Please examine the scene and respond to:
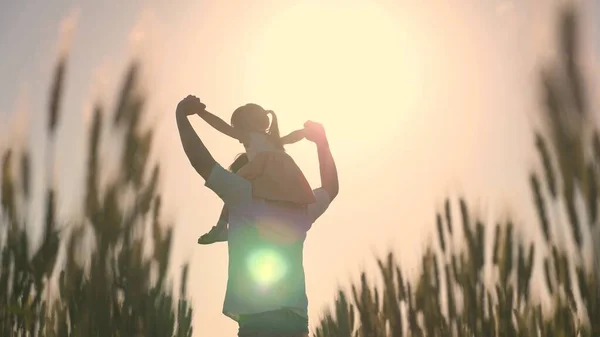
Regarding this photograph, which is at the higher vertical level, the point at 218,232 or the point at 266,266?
the point at 218,232

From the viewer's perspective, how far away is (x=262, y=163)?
6.72 feet

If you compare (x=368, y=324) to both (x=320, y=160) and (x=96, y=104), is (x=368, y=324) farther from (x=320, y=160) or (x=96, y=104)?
(x=96, y=104)

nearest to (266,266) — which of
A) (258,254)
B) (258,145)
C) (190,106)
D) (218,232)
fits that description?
(258,254)

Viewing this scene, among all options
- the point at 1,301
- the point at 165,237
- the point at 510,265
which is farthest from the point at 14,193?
the point at 510,265

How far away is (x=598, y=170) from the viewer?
6.09ft

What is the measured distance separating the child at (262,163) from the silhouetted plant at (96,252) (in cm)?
21

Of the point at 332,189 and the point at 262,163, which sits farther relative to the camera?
the point at 332,189

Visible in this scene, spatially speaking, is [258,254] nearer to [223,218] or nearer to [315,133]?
[223,218]

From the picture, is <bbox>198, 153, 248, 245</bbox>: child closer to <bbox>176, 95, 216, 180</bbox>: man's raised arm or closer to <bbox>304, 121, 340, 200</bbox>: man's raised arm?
<bbox>176, 95, 216, 180</bbox>: man's raised arm

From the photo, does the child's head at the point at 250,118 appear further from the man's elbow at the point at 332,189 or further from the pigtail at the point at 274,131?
the man's elbow at the point at 332,189

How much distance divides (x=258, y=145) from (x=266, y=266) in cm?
37

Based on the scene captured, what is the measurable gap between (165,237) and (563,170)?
1.18 metres

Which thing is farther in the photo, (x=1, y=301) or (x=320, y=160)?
(x=320, y=160)

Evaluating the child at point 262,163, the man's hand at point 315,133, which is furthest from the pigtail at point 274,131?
the man's hand at point 315,133
